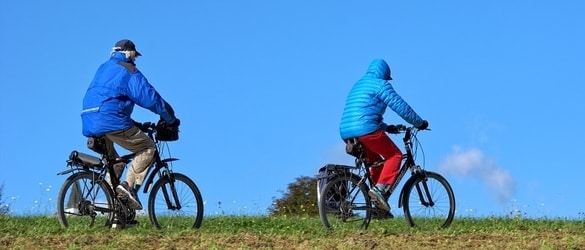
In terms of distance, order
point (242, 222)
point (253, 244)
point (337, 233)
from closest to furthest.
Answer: point (253, 244), point (337, 233), point (242, 222)

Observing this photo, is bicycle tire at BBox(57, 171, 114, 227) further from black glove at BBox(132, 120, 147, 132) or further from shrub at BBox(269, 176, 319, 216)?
shrub at BBox(269, 176, 319, 216)

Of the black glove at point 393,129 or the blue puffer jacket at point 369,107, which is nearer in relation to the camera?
the blue puffer jacket at point 369,107

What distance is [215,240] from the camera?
37.6 ft

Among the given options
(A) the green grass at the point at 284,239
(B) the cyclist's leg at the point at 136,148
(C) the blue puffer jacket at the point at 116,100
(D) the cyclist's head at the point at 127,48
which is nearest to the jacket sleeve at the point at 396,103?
(A) the green grass at the point at 284,239

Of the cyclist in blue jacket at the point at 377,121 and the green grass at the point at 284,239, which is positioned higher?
the cyclist in blue jacket at the point at 377,121

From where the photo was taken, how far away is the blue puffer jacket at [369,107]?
13.1 meters

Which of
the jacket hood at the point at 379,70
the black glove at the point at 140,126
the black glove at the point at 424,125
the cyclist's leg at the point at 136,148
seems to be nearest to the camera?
the cyclist's leg at the point at 136,148

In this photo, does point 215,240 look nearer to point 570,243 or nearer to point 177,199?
point 177,199

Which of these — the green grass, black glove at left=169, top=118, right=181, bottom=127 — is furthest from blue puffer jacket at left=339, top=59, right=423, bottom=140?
black glove at left=169, top=118, right=181, bottom=127

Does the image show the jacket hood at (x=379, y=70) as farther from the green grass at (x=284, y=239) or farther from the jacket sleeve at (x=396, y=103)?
the green grass at (x=284, y=239)

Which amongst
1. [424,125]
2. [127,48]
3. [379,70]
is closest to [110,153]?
[127,48]

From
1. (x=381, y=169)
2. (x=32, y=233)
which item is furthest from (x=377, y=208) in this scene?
(x=32, y=233)

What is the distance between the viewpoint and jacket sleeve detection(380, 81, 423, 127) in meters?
13.1

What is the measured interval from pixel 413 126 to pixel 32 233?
4817 millimetres
